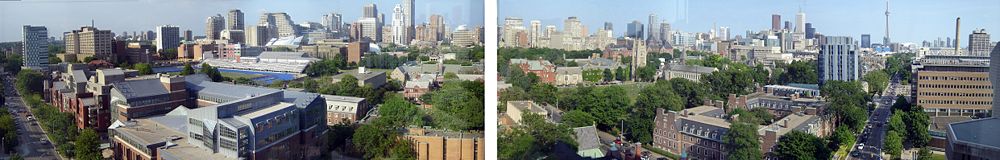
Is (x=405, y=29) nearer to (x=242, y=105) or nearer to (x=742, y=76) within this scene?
(x=242, y=105)

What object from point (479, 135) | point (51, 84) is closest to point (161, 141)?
point (51, 84)

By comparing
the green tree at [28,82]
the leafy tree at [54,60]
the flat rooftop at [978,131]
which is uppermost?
the leafy tree at [54,60]

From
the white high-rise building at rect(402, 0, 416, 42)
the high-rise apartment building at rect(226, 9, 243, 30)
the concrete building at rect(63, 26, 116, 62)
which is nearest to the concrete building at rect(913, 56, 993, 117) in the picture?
the white high-rise building at rect(402, 0, 416, 42)

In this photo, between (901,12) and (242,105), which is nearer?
(901,12)

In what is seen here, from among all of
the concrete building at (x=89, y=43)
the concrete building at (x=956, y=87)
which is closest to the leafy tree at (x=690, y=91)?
the concrete building at (x=956, y=87)

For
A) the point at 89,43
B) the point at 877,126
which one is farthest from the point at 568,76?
the point at 89,43

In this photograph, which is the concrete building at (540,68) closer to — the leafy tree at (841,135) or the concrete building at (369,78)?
the concrete building at (369,78)
